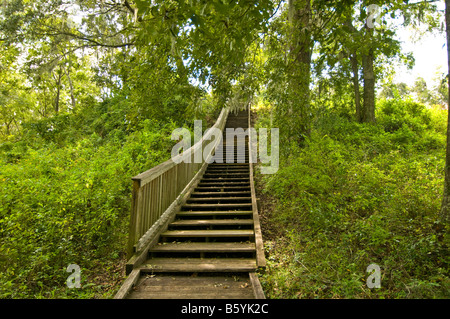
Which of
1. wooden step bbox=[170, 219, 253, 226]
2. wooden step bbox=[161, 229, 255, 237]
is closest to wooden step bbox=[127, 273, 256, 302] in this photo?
wooden step bbox=[161, 229, 255, 237]

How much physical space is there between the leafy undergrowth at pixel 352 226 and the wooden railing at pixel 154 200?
2.07 m

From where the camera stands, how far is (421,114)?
12.0 m

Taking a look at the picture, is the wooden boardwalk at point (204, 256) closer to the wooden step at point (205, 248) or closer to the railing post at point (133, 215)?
the wooden step at point (205, 248)

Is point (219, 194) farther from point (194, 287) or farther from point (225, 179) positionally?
point (194, 287)

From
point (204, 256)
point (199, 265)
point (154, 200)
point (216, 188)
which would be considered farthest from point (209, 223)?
point (216, 188)

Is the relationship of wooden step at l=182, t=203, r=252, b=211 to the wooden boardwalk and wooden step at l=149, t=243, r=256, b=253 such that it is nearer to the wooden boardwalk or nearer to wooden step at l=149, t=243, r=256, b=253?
the wooden boardwalk

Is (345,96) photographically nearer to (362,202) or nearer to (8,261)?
(362,202)

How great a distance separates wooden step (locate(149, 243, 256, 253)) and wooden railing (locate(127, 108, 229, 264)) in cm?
27

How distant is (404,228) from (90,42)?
14.2 m

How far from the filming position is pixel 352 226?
4.32 metres

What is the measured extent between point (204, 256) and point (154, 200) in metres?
1.38

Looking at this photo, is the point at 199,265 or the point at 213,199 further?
the point at 213,199

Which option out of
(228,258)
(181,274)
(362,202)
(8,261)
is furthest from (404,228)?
(8,261)

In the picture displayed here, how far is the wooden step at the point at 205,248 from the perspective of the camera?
4.55 m
